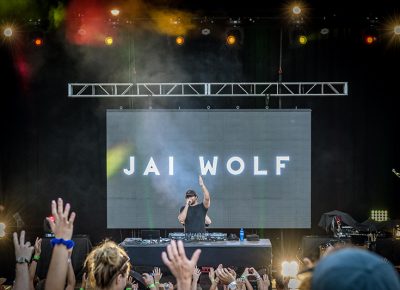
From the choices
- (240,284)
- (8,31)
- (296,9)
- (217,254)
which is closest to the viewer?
(240,284)

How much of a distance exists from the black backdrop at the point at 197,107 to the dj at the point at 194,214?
2.03m

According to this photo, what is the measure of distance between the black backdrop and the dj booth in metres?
1.96

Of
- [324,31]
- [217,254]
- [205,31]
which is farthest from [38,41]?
[324,31]

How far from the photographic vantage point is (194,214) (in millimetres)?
9180

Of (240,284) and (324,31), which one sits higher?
(324,31)

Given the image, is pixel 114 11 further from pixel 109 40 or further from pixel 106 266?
pixel 106 266

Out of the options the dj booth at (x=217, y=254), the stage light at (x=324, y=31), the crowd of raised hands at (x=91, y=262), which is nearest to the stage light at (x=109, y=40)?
the dj booth at (x=217, y=254)

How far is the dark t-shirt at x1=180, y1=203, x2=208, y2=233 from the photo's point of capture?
9156 mm

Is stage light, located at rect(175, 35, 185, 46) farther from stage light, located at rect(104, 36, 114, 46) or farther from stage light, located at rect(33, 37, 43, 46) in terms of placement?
stage light, located at rect(33, 37, 43, 46)

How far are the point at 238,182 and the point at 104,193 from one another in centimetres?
277

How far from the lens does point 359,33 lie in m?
10.4

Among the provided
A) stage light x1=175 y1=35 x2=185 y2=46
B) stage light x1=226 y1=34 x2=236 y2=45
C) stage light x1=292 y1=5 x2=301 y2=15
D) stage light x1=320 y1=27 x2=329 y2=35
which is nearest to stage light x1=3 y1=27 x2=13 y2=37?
stage light x1=175 y1=35 x2=185 y2=46

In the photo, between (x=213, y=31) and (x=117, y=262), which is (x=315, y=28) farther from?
(x=117, y=262)

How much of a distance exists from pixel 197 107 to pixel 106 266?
28.8ft
